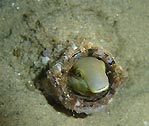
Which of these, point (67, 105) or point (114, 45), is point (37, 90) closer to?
point (67, 105)

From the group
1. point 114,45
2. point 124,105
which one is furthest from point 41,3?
point 124,105

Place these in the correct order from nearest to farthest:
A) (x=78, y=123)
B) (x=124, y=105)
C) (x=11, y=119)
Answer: (x=11, y=119) < (x=78, y=123) < (x=124, y=105)

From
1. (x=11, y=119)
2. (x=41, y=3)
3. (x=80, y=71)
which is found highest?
(x=41, y=3)

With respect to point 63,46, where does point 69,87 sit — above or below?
below
